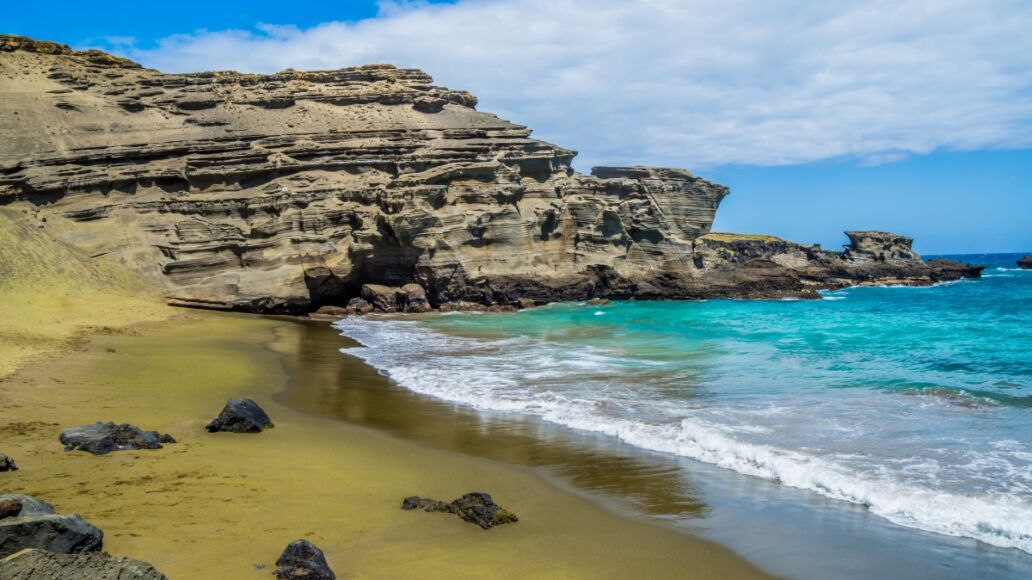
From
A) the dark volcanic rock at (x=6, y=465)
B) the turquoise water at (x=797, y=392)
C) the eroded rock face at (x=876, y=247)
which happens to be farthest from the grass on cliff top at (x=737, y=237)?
the dark volcanic rock at (x=6, y=465)

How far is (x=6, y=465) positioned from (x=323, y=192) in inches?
1079

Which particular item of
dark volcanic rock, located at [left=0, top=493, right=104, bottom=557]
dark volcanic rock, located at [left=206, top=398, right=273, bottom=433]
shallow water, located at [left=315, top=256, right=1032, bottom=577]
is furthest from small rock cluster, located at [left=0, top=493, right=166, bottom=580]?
shallow water, located at [left=315, top=256, right=1032, bottom=577]

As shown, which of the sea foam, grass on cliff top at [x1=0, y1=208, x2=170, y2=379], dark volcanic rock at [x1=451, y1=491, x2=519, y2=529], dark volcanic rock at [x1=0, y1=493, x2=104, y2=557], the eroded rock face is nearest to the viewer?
dark volcanic rock at [x1=0, y1=493, x2=104, y2=557]

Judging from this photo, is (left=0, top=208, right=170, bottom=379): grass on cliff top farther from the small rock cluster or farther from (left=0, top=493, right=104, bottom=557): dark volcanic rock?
the small rock cluster

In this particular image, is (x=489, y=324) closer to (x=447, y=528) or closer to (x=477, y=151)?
(x=477, y=151)

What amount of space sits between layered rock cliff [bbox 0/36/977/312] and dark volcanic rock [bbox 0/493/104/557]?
26.2 meters

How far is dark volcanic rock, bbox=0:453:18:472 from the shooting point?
22.1ft

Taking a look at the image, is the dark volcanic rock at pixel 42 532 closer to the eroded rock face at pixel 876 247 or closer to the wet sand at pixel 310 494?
the wet sand at pixel 310 494

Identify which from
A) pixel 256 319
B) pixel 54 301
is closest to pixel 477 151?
pixel 256 319

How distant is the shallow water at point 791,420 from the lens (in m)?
6.62

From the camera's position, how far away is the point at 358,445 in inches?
372

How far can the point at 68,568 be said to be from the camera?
4020mm

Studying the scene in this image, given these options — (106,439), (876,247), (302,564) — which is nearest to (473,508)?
(302,564)

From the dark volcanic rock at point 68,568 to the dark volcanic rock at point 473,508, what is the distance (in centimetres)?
285
